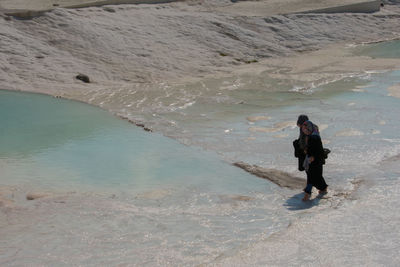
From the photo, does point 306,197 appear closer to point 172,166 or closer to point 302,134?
point 302,134

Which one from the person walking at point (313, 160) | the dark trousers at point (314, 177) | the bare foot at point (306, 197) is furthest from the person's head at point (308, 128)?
the bare foot at point (306, 197)

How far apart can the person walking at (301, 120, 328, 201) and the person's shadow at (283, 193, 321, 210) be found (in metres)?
0.06

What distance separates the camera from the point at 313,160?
5812 millimetres

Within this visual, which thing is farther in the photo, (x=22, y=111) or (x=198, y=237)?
(x=22, y=111)

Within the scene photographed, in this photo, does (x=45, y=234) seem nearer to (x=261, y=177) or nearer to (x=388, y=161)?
(x=261, y=177)

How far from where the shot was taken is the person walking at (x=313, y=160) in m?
5.75

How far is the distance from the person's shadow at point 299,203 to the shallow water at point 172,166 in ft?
0.06

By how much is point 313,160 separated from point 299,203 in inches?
16.6

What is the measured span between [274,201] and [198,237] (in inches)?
42.5

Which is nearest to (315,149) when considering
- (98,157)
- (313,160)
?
(313,160)

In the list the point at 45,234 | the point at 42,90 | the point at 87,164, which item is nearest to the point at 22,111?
the point at 42,90

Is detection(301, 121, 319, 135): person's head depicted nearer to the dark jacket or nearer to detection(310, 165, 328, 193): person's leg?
the dark jacket

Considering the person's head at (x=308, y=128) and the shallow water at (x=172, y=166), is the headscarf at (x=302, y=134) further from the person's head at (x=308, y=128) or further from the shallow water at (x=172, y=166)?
the shallow water at (x=172, y=166)

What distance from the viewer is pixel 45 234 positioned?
197 inches
